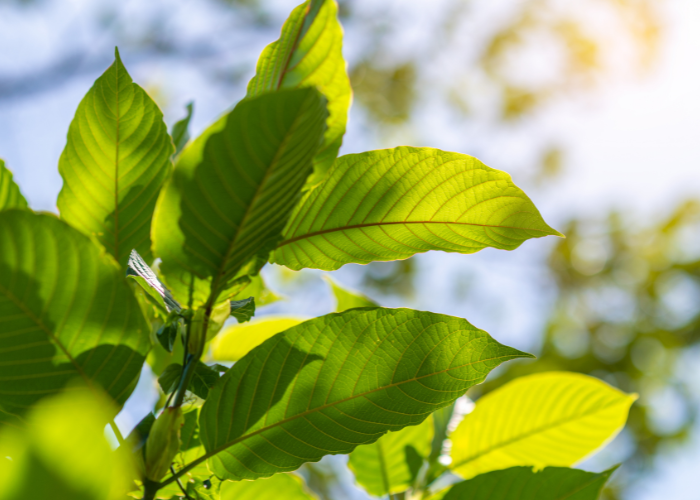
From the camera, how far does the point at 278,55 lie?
17.6 inches

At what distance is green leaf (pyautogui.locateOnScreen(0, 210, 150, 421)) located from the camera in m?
0.33

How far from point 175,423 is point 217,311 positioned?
0.10 m

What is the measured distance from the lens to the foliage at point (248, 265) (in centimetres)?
35

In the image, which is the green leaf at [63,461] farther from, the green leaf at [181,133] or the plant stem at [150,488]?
the green leaf at [181,133]

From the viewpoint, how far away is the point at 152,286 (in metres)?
0.43

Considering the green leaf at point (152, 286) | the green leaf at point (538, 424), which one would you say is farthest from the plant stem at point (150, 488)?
the green leaf at point (538, 424)

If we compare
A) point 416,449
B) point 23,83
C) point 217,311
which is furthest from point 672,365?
point 23,83

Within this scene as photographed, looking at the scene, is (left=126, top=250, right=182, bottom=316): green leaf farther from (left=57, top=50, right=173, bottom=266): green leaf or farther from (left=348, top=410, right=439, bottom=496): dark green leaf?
(left=348, top=410, right=439, bottom=496): dark green leaf

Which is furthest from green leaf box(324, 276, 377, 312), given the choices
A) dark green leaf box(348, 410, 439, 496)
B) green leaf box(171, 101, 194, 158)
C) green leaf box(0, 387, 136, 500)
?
green leaf box(0, 387, 136, 500)

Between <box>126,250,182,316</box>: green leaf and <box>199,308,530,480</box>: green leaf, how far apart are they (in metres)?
0.08

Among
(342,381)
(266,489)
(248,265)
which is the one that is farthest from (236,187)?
(266,489)

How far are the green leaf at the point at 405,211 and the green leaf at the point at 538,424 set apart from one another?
1.27ft

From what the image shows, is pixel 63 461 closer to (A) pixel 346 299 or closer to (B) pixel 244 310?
(B) pixel 244 310

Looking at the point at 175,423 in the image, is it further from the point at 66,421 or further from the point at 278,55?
the point at 278,55
